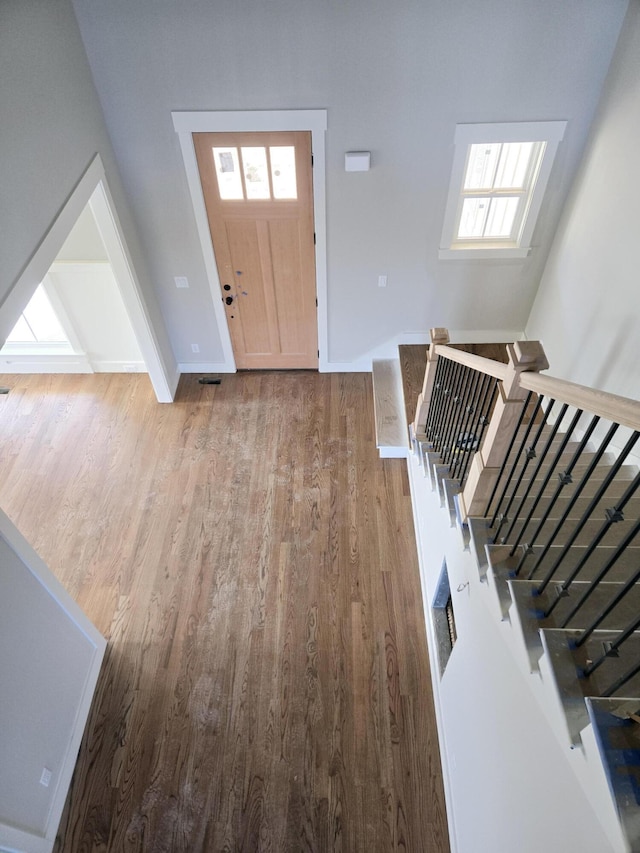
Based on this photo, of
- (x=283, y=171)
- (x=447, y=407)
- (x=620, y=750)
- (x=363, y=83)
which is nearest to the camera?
(x=620, y=750)

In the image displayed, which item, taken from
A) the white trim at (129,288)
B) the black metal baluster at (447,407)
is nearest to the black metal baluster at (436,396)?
the black metal baluster at (447,407)

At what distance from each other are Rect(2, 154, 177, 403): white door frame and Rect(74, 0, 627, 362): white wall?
409mm

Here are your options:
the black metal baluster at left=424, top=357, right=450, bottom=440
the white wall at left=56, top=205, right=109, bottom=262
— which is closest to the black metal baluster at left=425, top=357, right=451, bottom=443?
the black metal baluster at left=424, top=357, right=450, bottom=440

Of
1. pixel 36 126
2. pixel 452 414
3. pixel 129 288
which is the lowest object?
pixel 452 414

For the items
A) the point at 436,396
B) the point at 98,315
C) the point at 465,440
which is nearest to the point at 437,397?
the point at 436,396

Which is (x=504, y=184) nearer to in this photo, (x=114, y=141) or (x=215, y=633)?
(x=114, y=141)

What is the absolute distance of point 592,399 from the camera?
127 centimetres

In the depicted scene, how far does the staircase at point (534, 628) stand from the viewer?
1.25 m

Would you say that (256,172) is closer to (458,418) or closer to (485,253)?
(485,253)

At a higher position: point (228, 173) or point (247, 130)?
point (247, 130)

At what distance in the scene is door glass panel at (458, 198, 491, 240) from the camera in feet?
13.8

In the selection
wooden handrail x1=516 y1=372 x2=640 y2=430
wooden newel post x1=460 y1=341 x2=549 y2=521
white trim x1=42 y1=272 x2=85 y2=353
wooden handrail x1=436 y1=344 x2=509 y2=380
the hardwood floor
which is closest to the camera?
wooden handrail x1=516 y1=372 x2=640 y2=430

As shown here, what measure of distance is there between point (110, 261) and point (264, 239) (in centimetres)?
130

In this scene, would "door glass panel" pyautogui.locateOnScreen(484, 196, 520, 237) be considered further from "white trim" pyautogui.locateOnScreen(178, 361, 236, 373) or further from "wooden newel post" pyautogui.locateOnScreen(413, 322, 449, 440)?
"white trim" pyautogui.locateOnScreen(178, 361, 236, 373)
